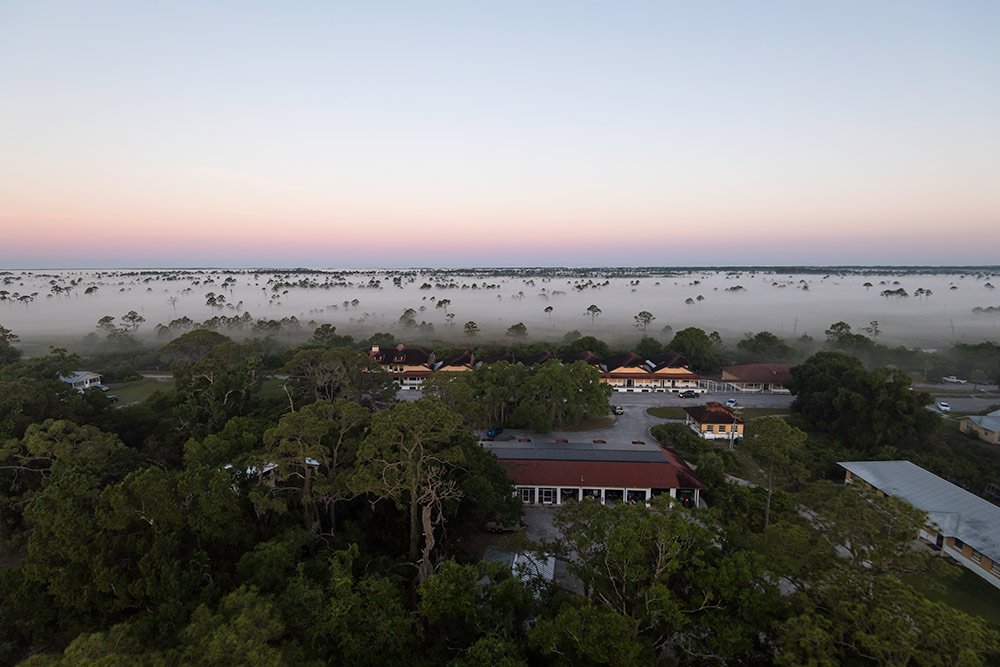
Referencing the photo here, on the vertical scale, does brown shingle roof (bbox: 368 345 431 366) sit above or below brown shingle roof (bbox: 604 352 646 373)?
above

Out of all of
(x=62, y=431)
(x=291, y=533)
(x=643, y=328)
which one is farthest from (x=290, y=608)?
(x=643, y=328)

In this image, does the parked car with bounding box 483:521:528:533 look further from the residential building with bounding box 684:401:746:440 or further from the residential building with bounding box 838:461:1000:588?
the residential building with bounding box 684:401:746:440

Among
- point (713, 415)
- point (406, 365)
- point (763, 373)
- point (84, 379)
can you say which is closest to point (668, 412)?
point (713, 415)

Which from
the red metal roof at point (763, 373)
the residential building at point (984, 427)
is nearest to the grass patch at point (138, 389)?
the red metal roof at point (763, 373)

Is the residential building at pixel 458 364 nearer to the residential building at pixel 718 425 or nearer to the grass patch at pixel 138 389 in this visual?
the residential building at pixel 718 425

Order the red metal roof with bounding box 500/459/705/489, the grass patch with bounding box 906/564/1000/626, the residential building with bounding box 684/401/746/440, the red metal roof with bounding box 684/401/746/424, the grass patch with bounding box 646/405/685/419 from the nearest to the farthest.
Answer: the grass patch with bounding box 906/564/1000/626 → the red metal roof with bounding box 500/459/705/489 → the residential building with bounding box 684/401/746/440 → the red metal roof with bounding box 684/401/746/424 → the grass patch with bounding box 646/405/685/419

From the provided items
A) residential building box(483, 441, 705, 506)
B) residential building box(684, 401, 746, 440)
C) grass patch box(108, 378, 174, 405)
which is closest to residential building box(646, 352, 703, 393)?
residential building box(684, 401, 746, 440)

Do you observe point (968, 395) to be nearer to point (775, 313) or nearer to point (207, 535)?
point (207, 535)
